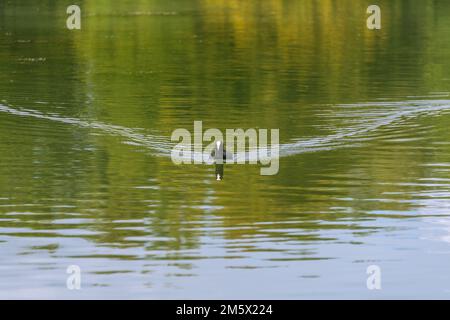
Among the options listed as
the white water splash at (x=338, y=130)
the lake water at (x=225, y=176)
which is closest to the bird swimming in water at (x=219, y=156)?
the lake water at (x=225, y=176)

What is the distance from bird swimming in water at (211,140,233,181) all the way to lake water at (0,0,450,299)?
0.84 feet

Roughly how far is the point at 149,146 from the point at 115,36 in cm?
3718

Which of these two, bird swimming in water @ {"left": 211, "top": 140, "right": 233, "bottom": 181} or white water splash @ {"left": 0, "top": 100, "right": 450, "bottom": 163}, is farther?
white water splash @ {"left": 0, "top": 100, "right": 450, "bottom": 163}

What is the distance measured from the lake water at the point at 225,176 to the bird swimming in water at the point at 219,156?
0.26m

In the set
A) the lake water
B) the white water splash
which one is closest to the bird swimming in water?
the lake water

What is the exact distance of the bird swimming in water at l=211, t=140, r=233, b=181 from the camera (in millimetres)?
29125

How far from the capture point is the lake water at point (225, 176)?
Answer: 19.9m

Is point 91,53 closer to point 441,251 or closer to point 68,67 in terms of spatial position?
point 68,67

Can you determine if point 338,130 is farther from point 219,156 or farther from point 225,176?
point 225,176

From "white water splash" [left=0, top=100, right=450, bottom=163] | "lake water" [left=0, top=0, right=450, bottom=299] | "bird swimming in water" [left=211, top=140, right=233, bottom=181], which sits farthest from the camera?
"white water splash" [left=0, top=100, right=450, bottom=163]

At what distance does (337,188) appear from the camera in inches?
1062

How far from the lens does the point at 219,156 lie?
97.5ft

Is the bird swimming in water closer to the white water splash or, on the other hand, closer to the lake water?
the lake water
